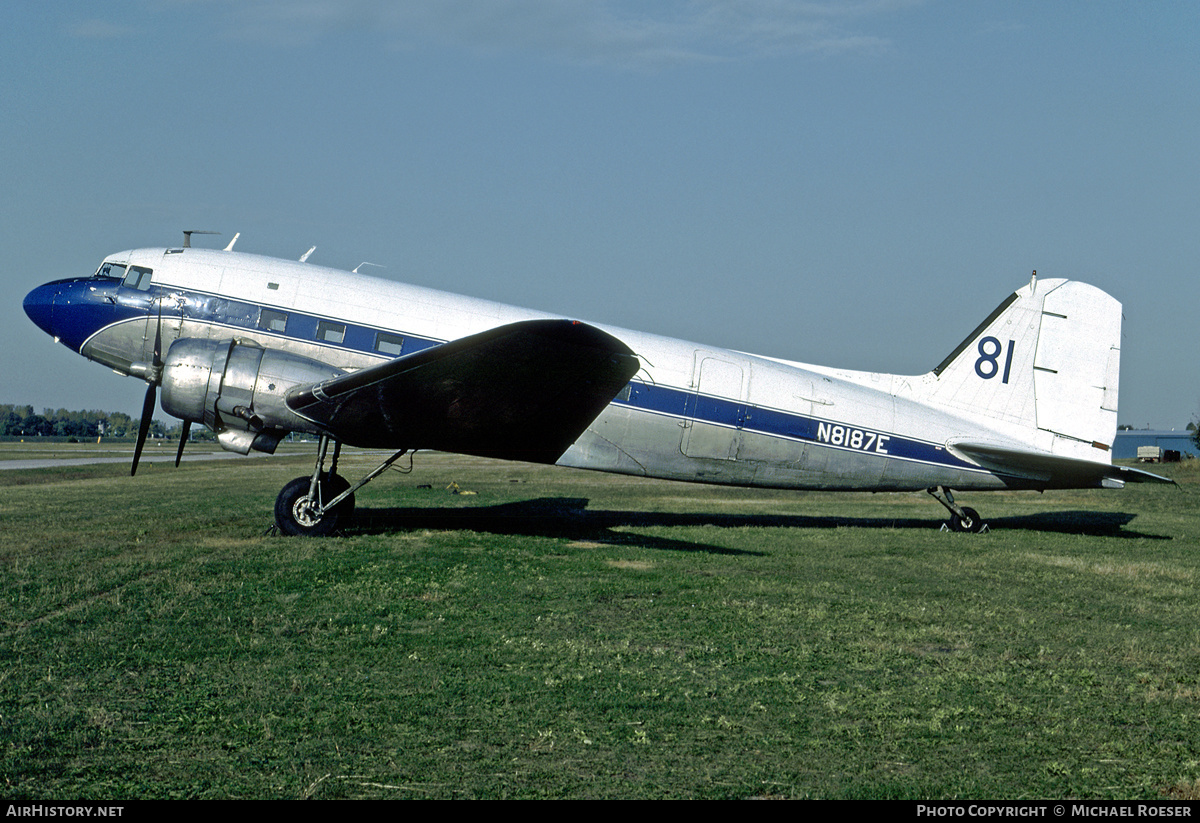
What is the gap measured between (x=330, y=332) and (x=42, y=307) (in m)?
4.80

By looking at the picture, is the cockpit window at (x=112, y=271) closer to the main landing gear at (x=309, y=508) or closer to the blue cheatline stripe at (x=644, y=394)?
the blue cheatline stripe at (x=644, y=394)

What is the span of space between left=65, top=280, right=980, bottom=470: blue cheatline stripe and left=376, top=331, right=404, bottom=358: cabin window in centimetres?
5

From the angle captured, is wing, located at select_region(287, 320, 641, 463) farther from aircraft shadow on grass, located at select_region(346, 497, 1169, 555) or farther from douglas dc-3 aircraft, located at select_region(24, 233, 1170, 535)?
aircraft shadow on grass, located at select_region(346, 497, 1169, 555)

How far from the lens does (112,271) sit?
14.0 m

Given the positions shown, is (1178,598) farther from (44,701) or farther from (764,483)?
(44,701)

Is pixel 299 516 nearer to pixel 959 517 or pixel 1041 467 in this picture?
pixel 959 517

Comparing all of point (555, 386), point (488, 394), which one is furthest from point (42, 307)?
point (555, 386)

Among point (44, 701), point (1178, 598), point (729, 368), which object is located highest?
point (729, 368)

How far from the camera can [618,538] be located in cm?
1410

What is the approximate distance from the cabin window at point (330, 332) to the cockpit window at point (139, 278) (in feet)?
9.41

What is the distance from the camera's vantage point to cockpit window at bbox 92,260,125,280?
45.5ft

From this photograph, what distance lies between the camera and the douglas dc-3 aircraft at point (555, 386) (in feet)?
39.7

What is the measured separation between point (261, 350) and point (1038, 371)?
13.4m
